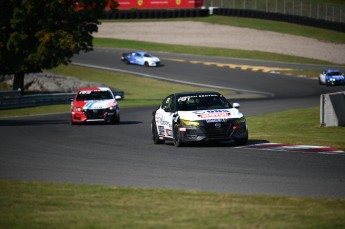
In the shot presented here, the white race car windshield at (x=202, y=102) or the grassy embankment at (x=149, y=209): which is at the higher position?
the grassy embankment at (x=149, y=209)

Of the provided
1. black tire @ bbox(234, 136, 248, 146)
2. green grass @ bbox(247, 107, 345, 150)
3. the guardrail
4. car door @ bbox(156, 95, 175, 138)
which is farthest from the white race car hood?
the guardrail

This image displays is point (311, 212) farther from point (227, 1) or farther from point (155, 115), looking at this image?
point (227, 1)

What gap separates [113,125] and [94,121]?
1949 mm

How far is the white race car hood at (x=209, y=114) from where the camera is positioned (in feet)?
63.4

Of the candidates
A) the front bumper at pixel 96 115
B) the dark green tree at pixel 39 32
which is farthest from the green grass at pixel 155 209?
the dark green tree at pixel 39 32

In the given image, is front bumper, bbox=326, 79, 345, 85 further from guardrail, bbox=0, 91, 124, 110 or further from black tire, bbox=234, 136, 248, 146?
black tire, bbox=234, 136, 248, 146

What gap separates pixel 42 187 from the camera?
1252 cm

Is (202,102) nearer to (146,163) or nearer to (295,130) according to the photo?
(146,163)

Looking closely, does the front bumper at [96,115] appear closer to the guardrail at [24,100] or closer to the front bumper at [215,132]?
the front bumper at [215,132]

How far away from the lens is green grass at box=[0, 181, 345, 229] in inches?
375

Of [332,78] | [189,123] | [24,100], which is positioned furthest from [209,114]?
[332,78]

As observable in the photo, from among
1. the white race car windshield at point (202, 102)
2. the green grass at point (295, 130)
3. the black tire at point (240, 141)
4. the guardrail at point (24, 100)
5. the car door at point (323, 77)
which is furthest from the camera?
the car door at point (323, 77)

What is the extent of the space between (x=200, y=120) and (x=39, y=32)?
27122 millimetres

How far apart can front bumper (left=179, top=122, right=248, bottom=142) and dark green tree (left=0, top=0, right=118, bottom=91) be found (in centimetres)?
2597
